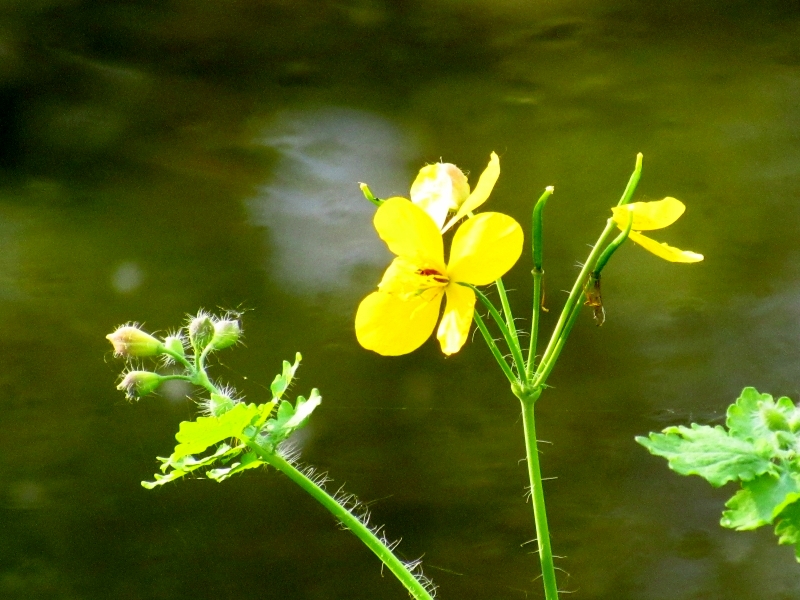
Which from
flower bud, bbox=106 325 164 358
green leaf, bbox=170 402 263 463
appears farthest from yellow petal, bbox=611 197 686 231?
flower bud, bbox=106 325 164 358

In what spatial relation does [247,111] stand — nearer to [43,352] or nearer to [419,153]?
[419,153]

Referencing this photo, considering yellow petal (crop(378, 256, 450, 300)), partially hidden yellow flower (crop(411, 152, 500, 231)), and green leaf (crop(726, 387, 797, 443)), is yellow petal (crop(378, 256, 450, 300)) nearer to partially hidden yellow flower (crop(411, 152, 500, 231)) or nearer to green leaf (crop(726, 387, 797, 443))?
partially hidden yellow flower (crop(411, 152, 500, 231))

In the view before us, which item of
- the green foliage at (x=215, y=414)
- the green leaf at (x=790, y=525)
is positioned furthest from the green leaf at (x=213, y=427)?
the green leaf at (x=790, y=525)

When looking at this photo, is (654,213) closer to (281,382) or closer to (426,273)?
(426,273)

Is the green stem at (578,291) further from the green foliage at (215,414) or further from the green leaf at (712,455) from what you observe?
the green foliage at (215,414)

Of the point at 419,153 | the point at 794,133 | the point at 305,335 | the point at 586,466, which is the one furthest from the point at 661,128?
the point at 305,335
